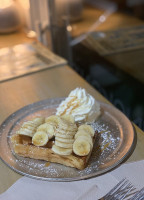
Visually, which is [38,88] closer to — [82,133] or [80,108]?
[80,108]

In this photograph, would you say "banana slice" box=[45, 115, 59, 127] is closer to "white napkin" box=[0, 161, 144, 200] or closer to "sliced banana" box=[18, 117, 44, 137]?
"sliced banana" box=[18, 117, 44, 137]

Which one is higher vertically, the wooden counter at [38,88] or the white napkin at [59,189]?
the wooden counter at [38,88]

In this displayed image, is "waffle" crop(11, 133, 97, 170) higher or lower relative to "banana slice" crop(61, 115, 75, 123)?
lower

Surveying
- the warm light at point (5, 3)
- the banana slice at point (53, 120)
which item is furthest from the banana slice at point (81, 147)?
the warm light at point (5, 3)

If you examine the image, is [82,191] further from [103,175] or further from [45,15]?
[45,15]

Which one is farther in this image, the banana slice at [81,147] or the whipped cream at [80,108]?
the whipped cream at [80,108]

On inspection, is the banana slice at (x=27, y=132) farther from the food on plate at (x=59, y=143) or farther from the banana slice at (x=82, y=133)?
the banana slice at (x=82, y=133)

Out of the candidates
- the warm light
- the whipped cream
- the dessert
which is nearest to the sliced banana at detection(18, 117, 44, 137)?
the dessert

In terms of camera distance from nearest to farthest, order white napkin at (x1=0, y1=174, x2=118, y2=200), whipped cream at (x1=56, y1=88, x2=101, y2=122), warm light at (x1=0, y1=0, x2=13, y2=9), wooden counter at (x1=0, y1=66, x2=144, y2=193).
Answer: white napkin at (x1=0, y1=174, x2=118, y2=200) < whipped cream at (x1=56, y1=88, x2=101, y2=122) < wooden counter at (x1=0, y1=66, x2=144, y2=193) < warm light at (x1=0, y1=0, x2=13, y2=9)
